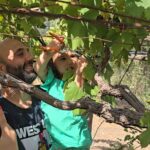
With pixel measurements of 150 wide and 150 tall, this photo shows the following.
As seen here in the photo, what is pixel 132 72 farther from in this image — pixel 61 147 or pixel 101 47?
pixel 101 47

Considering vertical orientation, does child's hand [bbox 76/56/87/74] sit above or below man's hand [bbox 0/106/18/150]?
above

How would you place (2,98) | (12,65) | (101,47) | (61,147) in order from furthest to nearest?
1. (61,147)
2. (12,65)
3. (2,98)
4. (101,47)

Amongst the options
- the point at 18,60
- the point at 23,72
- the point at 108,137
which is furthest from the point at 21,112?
the point at 108,137

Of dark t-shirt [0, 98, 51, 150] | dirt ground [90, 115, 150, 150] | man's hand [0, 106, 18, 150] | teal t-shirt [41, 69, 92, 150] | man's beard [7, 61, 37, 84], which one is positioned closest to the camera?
man's hand [0, 106, 18, 150]

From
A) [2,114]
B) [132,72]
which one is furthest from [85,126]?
[132,72]

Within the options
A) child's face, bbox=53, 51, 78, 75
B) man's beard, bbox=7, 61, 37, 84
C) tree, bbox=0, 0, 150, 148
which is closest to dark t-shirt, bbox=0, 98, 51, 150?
man's beard, bbox=7, 61, 37, 84

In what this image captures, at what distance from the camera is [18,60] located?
3.61 metres

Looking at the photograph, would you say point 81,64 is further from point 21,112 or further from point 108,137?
point 108,137

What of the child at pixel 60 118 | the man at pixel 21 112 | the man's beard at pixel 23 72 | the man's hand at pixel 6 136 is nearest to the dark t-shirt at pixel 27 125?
the man at pixel 21 112

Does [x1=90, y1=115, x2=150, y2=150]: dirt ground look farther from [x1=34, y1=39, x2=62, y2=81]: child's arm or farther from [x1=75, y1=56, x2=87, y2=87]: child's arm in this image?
[x1=75, y1=56, x2=87, y2=87]: child's arm

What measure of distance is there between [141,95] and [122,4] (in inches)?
325

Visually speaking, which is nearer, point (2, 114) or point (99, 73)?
point (99, 73)

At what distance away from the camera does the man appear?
3137mm

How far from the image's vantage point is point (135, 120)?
5.52ft
